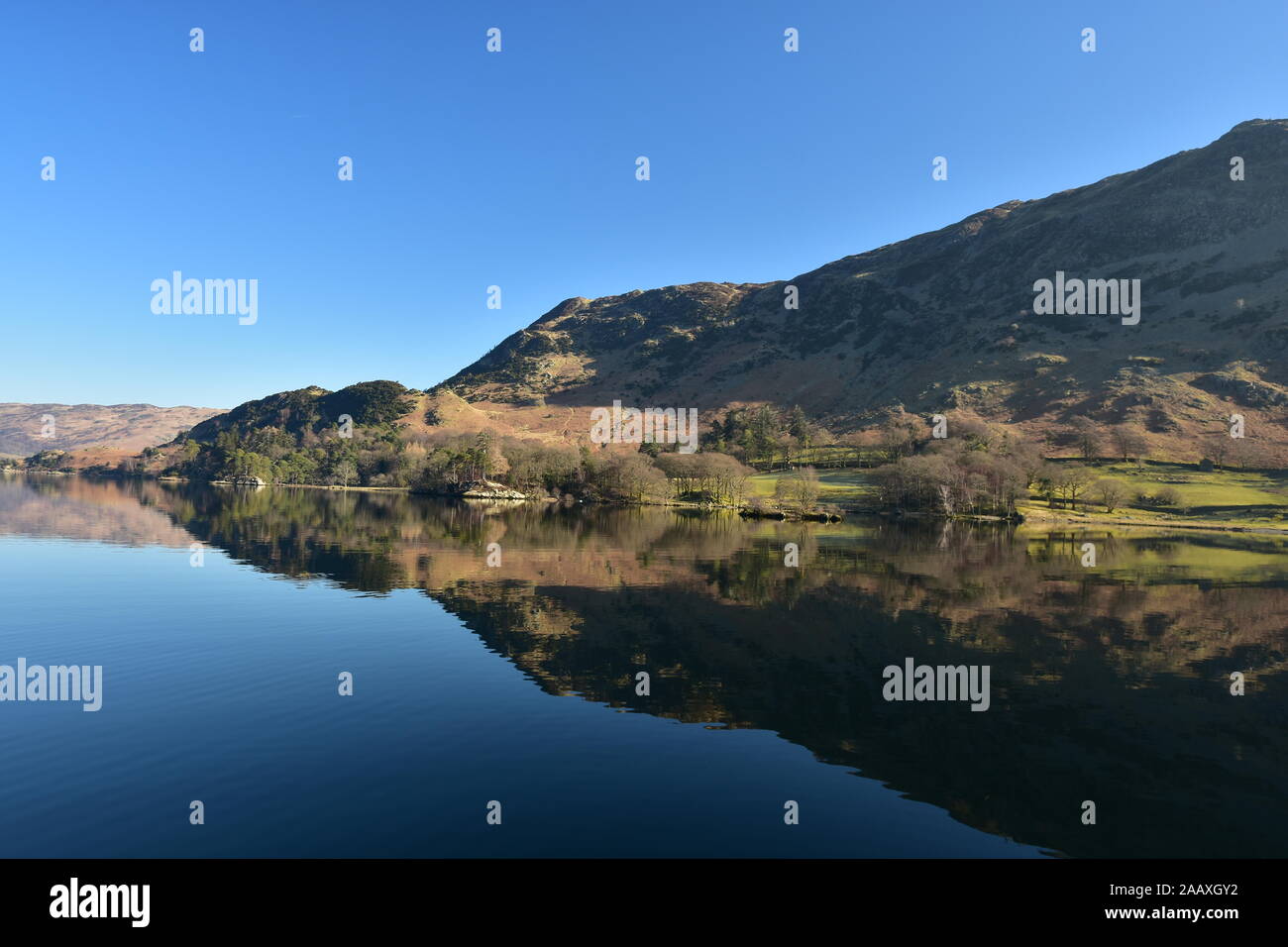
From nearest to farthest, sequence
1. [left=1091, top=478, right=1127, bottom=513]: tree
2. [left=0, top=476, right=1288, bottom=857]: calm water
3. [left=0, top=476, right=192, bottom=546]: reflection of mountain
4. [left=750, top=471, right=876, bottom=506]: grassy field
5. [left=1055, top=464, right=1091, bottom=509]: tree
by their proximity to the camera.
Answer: [left=0, top=476, right=1288, bottom=857]: calm water
[left=0, top=476, right=192, bottom=546]: reflection of mountain
[left=1091, top=478, right=1127, bottom=513]: tree
[left=1055, top=464, right=1091, bottom=509]: tree
[left=750, top=471, right=876, bottom=506]: grassy field

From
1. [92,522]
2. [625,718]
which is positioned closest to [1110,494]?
[625,718]

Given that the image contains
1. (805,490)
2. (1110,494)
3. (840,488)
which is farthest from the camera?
(840,488)

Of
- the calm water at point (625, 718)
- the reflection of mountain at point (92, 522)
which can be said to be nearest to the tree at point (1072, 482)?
the calm water at point (625, 718)

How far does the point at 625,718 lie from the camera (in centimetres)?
2491

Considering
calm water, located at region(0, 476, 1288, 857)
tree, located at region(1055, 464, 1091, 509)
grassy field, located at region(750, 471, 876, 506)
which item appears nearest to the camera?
calm water, located at region(0, 476, 1288, 857)

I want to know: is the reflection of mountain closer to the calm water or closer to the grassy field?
the calm water

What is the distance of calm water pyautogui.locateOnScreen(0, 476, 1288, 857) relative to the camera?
16.9 meters

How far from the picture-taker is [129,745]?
2083 cm

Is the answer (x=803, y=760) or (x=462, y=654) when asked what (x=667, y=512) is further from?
(x=803, y=760)

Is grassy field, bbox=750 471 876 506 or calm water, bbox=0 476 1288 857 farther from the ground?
grassy field, bbox=750 471 876 506

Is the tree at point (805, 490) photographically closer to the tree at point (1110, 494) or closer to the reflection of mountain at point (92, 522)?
the tree at point (1110, 494)

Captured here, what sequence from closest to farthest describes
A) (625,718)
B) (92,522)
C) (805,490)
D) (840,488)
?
(625,718)
(92,522)
(805,490)
(840,488)

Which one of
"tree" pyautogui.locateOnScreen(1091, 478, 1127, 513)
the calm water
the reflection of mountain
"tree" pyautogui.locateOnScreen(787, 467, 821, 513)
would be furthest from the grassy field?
the reflection of mountain

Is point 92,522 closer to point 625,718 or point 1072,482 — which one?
point 625,718
